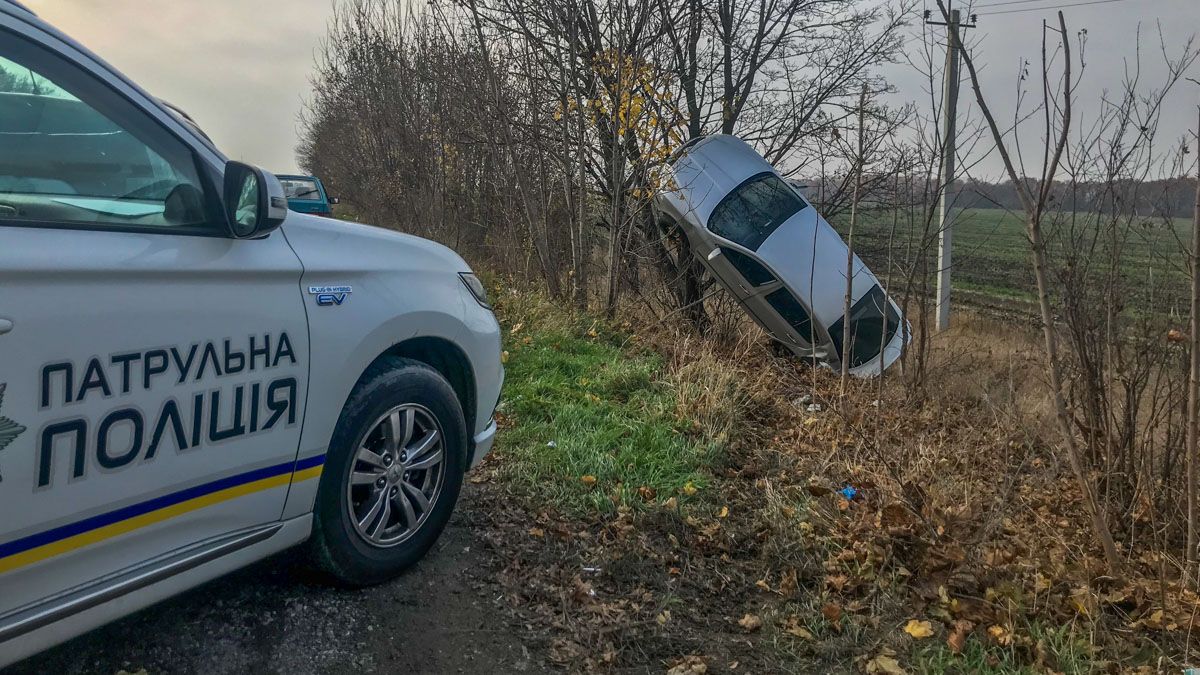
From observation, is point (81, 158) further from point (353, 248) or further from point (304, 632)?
point (304, 632)

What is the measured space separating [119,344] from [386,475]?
1235 mm

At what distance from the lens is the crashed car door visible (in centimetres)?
204

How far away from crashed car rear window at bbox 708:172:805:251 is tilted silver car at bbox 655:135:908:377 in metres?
0.01

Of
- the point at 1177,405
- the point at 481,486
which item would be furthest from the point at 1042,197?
the point at 481,486

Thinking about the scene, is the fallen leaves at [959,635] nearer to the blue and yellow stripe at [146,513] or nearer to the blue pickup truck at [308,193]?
the blue and yellow stripe at [146,513]

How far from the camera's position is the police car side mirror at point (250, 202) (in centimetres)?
256

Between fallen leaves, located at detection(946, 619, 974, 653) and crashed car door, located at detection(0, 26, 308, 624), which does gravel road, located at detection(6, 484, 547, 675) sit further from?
fallen leaves, located at detection(946, 619, 974, 653)

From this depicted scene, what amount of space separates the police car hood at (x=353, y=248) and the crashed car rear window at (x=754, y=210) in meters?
A: 5.68

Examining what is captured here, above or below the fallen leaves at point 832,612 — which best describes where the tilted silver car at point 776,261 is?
above

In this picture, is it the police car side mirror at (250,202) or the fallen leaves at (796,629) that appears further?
the fallen leaves at (796,629)

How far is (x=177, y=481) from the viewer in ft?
7.88

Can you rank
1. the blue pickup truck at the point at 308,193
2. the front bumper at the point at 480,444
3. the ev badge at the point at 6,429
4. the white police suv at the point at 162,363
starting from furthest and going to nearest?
the blue pickup truck at the point at 308,193 < the front bumper at the point at 480,444 < the white police suv at the point at 162,363 < the ev badge at the point at 6,429

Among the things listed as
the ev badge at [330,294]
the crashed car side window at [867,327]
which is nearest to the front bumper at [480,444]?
the ev badge at [330,294]

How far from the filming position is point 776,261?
8711mm
